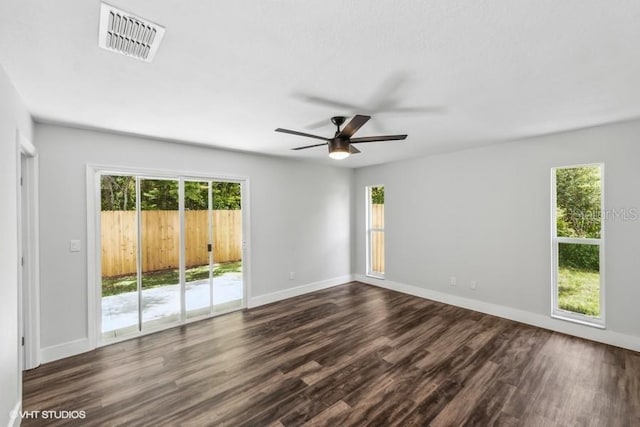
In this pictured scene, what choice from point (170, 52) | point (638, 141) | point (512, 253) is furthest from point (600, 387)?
point (170, 52)

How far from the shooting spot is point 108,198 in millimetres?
3363

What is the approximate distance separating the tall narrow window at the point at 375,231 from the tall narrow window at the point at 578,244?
9.16ft

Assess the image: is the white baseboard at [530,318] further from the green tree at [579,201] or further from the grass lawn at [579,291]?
the green tree at [579,201]

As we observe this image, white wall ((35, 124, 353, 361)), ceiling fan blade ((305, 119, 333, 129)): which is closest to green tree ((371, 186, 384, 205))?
white wall ((35, 124, 353, 361))

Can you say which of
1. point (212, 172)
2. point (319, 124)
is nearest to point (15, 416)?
point (212, 172)

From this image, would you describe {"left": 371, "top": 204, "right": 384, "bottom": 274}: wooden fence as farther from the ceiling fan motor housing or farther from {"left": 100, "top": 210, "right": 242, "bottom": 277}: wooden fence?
the ceiling fan motor housing

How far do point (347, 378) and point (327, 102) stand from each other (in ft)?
8.20

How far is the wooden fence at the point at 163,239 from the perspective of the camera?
338 centimetres

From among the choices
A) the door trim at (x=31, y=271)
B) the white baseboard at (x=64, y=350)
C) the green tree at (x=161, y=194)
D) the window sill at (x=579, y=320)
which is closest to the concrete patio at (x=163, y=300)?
the white baseboard at (x=64, y=350)

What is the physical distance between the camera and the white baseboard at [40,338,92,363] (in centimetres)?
291

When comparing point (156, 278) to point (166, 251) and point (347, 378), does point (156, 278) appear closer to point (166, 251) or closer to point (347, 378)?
point (166, 251)

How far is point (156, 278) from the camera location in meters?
3.69

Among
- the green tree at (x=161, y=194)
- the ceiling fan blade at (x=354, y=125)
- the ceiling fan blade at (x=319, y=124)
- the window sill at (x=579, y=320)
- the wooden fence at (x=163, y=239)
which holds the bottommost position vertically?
the window sill at (x=579, y=320)

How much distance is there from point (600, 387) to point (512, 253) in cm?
180
